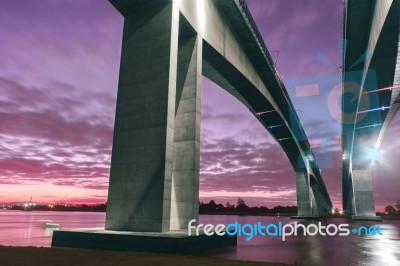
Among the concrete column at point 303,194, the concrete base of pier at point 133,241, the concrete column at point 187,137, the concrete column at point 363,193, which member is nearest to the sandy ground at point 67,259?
the concrete base of pier at point 133,241

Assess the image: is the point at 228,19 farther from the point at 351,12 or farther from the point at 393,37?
the point at 393,37

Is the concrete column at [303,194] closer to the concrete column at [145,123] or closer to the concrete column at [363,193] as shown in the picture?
the concrete column at [363,193]

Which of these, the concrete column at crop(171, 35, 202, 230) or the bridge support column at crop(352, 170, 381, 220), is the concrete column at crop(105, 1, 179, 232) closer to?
the concrete column at crop(171, 35, 202, 230)

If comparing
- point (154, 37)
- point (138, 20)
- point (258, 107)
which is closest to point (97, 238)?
point (154, 37)

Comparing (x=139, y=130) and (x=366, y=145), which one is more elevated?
(x=366, y=145)

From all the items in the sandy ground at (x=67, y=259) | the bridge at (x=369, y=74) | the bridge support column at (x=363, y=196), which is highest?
the bridge at (x=369, y=74)

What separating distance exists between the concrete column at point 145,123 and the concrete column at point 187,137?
2.85 m

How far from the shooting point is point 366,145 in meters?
62.3

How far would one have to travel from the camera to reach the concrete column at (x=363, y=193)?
6988 centimetres

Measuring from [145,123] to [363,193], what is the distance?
68.6 metres

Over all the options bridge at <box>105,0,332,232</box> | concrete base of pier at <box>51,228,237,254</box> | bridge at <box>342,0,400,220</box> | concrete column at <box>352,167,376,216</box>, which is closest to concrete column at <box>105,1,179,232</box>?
bridge at <box>105,0,332,232</box>

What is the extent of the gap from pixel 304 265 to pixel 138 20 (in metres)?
16.2

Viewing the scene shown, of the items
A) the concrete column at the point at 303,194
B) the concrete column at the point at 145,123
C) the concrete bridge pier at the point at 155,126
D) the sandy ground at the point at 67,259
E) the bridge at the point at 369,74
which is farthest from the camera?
the concrete column at the point at 303,194

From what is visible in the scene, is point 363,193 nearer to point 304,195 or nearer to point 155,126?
point 304,195
